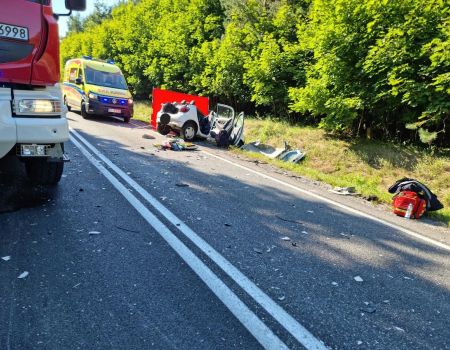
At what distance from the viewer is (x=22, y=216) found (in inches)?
177

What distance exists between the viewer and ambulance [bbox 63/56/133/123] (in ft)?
51.2

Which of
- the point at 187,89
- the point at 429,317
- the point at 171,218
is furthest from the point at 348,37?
the point at 187,89

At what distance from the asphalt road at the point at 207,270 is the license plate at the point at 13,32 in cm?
197

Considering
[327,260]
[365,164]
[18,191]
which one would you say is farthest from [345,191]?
[18,191]

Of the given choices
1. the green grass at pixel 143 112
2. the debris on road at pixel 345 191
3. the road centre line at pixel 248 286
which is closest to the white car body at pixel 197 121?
the debris on road at pixel 345 191

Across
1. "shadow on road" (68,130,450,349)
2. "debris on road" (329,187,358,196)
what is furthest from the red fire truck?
"debris on road" (329,187,358,196)

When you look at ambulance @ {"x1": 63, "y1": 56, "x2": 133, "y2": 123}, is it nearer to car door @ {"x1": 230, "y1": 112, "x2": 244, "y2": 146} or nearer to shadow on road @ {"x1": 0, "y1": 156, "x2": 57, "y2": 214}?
car door @ {"x1": 230, "y1": 112, "x2": 244, "y2": 146}

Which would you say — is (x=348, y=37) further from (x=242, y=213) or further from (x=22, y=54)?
(x=22, y=54)

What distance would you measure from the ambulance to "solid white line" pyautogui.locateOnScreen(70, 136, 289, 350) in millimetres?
11372

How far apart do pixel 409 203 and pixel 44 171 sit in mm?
5511

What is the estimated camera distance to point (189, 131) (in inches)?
491

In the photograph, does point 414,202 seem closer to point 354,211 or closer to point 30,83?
point 354,211

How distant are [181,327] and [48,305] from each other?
0.98 m

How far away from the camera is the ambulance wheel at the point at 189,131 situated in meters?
12.4
